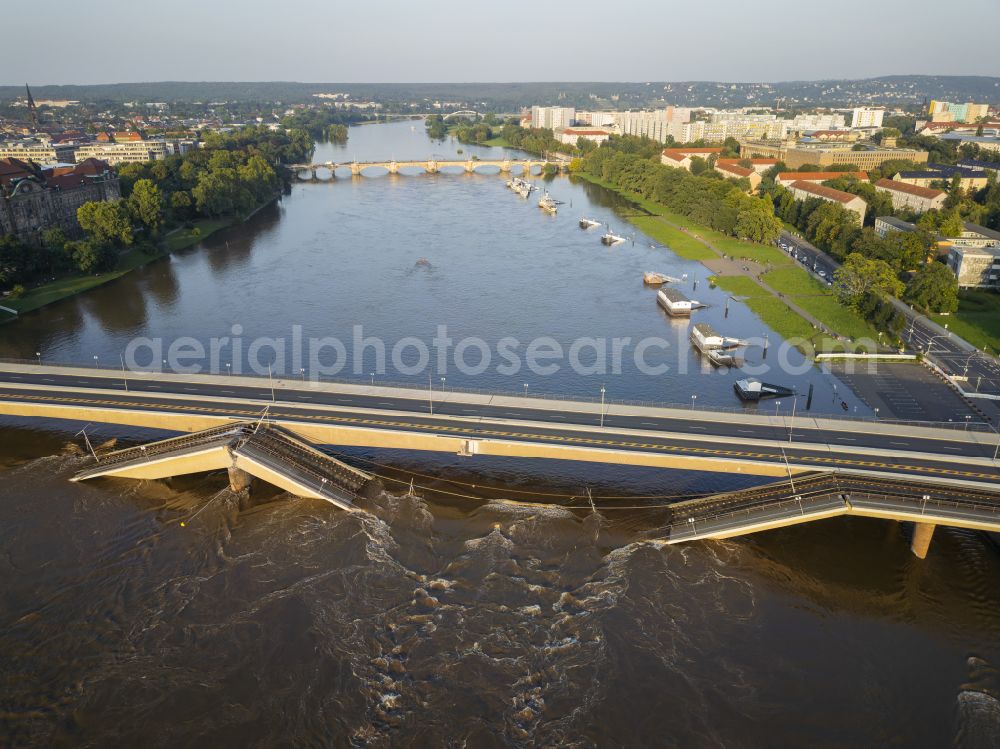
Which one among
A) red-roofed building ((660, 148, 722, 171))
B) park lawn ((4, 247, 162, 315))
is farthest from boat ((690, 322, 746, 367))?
red-roofed building ((660, 148, 722, 171))

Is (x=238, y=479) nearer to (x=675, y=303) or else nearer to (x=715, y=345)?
(x=715, y=345)

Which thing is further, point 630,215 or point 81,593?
point 630,215

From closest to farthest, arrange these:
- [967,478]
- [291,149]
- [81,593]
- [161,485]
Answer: [81,593]
[967,478]
[161,485]
[291,149]

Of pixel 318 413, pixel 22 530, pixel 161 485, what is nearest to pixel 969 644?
pixel 318 413

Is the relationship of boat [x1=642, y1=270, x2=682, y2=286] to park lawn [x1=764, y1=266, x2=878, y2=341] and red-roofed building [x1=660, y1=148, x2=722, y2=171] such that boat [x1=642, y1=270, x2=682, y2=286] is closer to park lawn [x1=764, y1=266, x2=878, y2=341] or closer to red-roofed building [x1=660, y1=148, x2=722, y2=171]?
park lawn [x1=764, y1=266, x2=878, y2=341]

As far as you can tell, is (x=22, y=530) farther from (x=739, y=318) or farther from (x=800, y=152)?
(x=800, y=152)

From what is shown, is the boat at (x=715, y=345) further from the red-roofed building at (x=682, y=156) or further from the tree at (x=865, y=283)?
the red-roofed building at (x=682, y=156)
